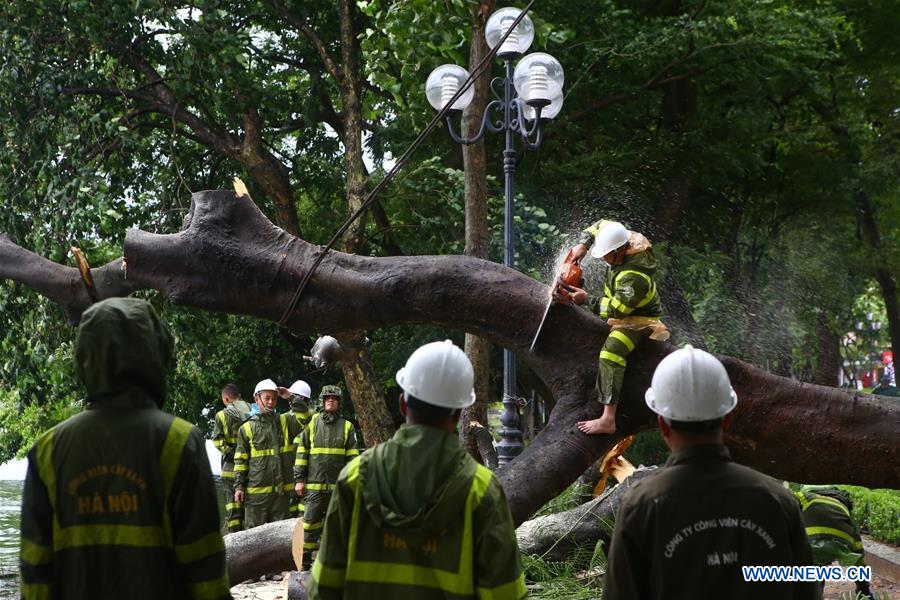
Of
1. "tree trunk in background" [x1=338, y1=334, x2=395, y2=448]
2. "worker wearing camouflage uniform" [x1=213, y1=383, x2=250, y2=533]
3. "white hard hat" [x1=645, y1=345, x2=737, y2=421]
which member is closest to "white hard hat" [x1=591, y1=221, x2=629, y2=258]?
"white hard hat" [x1=645, y1=345, x2=737, y2=421]

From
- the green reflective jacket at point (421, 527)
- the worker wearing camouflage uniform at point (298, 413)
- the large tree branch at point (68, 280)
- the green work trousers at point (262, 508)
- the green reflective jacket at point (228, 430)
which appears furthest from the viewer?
the green reflective jacket at point (228, 430)

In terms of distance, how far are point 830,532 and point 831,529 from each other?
18 millimetres

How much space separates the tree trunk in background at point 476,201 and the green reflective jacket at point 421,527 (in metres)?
7.48

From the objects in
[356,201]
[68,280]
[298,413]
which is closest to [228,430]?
[298,413]

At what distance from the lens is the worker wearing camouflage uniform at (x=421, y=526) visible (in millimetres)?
2953

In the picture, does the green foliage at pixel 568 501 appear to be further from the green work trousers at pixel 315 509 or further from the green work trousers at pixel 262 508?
the green work trousers at pixel 262 508

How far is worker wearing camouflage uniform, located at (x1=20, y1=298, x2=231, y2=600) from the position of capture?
3107 mm

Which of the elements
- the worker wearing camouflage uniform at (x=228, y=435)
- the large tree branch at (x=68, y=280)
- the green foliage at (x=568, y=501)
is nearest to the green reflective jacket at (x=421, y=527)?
the large tree branch at (x=68, y=280)

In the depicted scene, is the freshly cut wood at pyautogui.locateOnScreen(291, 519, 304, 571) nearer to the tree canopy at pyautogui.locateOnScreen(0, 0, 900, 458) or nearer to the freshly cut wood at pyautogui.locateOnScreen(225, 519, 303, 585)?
the freshly cut wood at pyautogui.locateOnScreen(225, 519, 303, 585)

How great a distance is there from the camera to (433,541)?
9.82ft

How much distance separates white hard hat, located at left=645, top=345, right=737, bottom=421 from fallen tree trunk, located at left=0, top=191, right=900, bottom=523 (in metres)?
2.62

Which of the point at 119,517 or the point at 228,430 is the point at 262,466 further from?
the point at 119,517

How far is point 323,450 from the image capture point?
35.5 feet

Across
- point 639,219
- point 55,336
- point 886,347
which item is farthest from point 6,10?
point 886,347
